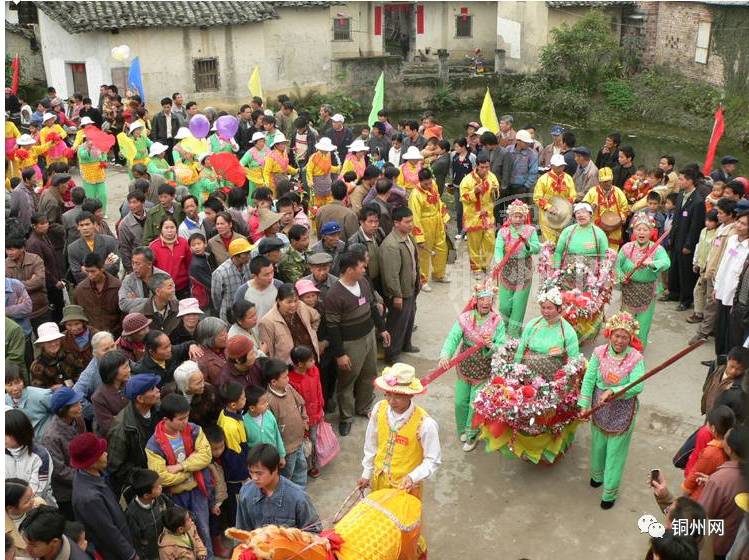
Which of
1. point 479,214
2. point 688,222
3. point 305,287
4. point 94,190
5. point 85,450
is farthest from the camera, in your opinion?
point 94,190

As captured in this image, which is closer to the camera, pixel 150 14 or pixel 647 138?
pixel 150 14

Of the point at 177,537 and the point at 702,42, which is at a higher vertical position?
the point at 702,42

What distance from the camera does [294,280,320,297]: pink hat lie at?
7.05 m

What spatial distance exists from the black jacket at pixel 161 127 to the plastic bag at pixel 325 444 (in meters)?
9.24

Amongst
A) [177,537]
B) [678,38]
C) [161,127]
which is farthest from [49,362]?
[678,38]

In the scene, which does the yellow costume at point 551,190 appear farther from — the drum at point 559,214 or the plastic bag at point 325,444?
the plastic bag at point 325,444

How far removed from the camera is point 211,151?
12031 mm

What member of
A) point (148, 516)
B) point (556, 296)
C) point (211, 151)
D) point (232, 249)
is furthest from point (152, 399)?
point (211, 151)

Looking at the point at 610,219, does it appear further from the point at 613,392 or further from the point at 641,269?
the point at 613,392

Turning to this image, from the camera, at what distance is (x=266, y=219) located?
28.0ft

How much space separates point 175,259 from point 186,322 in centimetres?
151

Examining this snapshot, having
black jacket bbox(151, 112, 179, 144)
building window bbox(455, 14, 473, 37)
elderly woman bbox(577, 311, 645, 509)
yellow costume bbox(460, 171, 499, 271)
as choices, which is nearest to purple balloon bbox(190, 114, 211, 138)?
black jacket bbox(151, 112, 179, 144)

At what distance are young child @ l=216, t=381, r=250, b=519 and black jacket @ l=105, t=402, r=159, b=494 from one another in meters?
0.56

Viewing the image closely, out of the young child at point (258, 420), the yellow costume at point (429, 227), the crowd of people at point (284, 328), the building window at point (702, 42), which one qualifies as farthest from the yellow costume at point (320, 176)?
the building window at point (702, 42)
